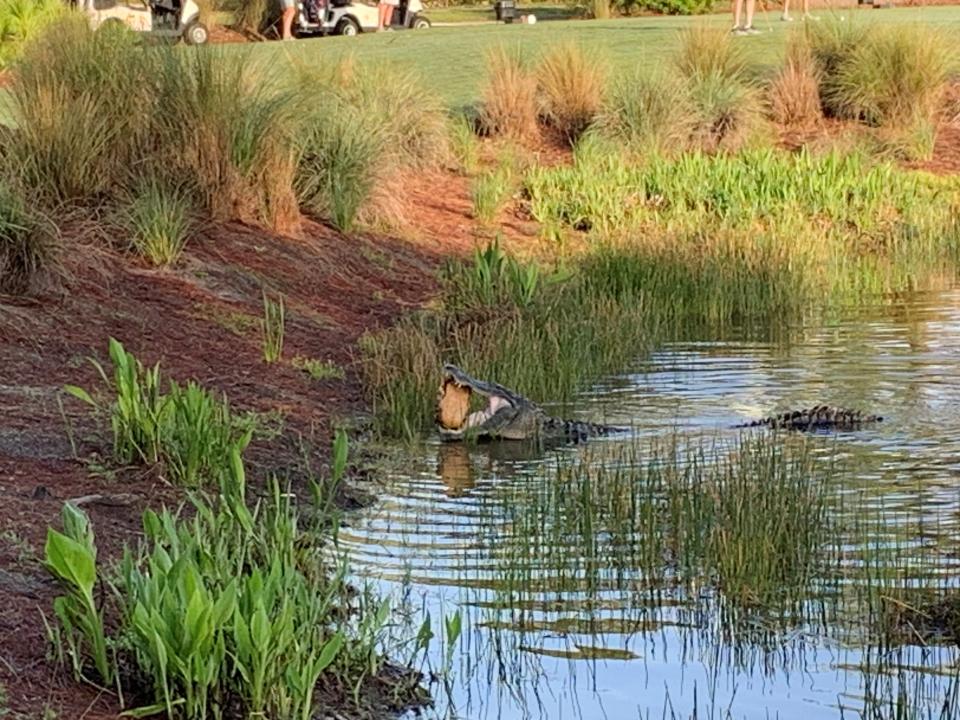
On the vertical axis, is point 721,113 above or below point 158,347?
above

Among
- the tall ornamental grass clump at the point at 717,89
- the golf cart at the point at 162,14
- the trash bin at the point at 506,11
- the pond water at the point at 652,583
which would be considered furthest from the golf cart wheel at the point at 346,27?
the pond water at the point at 652,583

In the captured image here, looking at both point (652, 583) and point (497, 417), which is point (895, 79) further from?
point (652, 583)

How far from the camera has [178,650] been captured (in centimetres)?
500

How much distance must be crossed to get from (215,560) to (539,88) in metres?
17.9

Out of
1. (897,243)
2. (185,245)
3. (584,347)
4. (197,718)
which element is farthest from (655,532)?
(897,243)

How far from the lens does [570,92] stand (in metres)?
22.7

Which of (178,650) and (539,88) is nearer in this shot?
(178,650)

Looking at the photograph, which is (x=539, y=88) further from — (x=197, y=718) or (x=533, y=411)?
(x=197, y=718)

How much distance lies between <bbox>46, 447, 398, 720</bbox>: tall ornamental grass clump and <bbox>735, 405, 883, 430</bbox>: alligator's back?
14.1 feet

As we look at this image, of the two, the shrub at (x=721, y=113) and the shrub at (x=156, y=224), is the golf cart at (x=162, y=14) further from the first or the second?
the shrub at (x=156, y=224)

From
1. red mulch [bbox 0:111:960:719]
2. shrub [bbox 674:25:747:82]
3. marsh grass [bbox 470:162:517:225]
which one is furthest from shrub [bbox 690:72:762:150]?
red mulch [bbox 0:111:960:719]

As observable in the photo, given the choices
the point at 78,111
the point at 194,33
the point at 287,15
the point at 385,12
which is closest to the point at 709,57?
the point at 78,111

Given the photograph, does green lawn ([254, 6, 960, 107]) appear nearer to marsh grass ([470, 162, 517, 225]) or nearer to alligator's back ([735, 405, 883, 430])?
marsh grass ([470, 162, 517, 225])

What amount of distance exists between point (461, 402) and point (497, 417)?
0.23m
